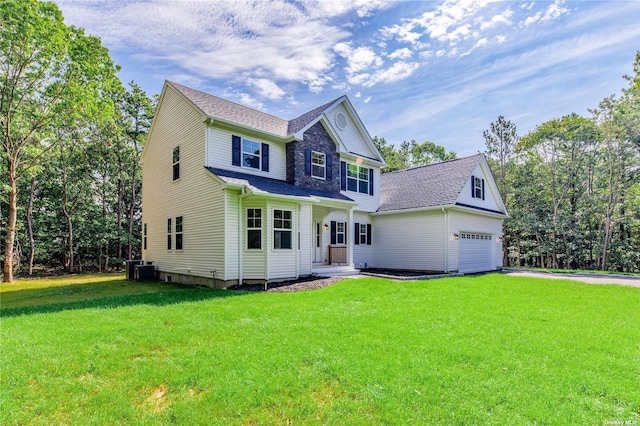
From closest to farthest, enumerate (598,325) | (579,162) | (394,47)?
(598,325) < (394,47) < (579,162)

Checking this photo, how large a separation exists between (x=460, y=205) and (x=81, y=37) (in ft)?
64.9

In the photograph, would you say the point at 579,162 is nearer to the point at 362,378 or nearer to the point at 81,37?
the point at 362,378

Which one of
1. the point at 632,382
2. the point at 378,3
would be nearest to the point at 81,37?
the point at 378,3

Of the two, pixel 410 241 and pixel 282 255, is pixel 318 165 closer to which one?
pixel 282 255

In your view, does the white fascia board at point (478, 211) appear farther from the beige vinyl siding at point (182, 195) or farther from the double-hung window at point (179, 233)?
the double-hung window at point (179, 233)

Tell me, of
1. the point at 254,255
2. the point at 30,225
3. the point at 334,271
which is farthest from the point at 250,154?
the point at 30,225

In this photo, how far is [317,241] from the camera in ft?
49.9

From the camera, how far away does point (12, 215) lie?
1523 cm

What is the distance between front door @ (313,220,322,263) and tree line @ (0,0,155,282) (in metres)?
12.4

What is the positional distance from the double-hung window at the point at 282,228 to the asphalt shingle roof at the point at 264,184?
76cm

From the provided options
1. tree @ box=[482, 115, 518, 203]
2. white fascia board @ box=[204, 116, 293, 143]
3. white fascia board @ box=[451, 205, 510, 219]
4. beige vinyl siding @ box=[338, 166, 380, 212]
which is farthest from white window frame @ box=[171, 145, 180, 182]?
tree @ box=[482, 115, 518, 203]

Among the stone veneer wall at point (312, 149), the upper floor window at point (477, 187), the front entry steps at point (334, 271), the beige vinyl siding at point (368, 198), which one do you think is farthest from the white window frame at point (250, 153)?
the upper floor window at point (477, 187)

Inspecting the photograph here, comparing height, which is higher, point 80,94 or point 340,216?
point 80,94

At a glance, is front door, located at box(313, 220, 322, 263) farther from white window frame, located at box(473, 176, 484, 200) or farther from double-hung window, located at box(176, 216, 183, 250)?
white window frame, located at box(473, 176, 484, 200)
